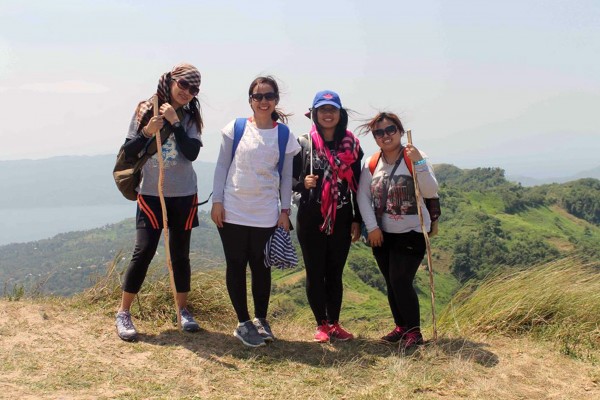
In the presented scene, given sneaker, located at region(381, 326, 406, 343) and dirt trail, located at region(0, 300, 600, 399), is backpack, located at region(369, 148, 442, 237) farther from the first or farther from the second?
dirt trail, located at region(0, 300, 600, 399)

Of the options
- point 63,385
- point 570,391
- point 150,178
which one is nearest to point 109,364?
point 63,385

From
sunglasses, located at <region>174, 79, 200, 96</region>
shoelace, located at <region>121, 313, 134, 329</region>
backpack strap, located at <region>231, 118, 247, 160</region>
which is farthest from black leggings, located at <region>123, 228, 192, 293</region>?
sunglasses, located at <region>174, 79, 200, 96</region>

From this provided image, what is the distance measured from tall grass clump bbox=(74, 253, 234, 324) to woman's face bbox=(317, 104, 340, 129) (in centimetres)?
260

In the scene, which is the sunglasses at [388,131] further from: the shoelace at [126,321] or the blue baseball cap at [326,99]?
the shoelace at [126,321]

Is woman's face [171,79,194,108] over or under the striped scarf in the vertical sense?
over

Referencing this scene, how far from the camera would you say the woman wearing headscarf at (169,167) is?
4.46m

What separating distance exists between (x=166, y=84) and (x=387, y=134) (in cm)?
204

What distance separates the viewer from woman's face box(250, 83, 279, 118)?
4414 mm

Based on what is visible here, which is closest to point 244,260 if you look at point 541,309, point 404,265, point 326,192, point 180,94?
point 326,192

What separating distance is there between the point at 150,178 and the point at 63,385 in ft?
5.95

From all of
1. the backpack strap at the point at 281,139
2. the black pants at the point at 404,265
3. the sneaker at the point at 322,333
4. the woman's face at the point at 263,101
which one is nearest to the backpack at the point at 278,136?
the backpack strap at the point at 281,139

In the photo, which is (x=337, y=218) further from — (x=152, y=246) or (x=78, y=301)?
(x=78, y=301)

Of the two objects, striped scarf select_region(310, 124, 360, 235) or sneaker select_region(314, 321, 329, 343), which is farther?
sneaker select_region(314, 321, 329, 343)

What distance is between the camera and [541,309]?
544 centimetres
